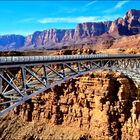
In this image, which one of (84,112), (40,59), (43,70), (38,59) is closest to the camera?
(38,59)

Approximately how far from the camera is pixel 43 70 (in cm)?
3136

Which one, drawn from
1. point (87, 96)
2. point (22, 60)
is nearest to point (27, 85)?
point (22, 60)

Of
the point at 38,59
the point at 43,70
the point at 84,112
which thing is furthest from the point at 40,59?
the point at 84,112

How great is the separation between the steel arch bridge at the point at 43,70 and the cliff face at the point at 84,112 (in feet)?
12.0

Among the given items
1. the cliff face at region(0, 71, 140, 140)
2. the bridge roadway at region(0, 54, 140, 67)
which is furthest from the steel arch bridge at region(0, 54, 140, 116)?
the cliff face at region(0, 71, 140, 140)

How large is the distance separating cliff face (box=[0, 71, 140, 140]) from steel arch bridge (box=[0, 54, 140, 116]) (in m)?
3.67

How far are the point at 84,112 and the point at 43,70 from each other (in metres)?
27.2

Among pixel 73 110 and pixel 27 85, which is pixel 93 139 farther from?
pixel 27 85

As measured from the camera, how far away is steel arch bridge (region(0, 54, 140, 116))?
25.9 metres

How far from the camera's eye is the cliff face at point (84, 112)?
2126 inches

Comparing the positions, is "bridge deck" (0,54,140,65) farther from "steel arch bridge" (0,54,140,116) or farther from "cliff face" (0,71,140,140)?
"cliff face" (0,71,140,140)

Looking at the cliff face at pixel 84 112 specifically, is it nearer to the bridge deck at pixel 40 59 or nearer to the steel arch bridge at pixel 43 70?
the steel arch bridge at pixel 43 70

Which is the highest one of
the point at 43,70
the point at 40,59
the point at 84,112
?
Answer: the point at 40,59

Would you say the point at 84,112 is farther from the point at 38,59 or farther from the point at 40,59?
the point at 38,59
